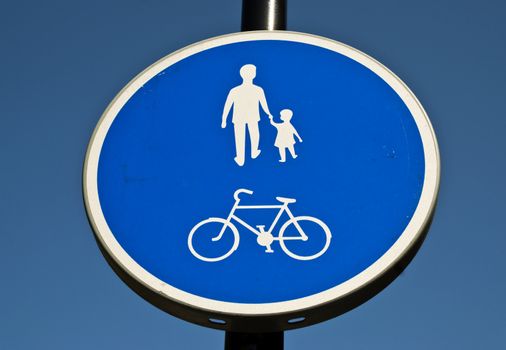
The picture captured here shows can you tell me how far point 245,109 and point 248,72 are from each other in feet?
0.77

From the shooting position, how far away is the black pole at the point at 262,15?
3.75 metres

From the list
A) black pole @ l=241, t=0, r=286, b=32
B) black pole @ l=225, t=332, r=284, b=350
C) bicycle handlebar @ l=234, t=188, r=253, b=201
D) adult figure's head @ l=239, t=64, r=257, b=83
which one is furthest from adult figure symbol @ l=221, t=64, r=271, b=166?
black pole @ l=225, t=332, r=284, b=350

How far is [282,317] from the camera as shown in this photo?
2.71m

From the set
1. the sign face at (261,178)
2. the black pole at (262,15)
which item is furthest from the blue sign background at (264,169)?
the black pole at (262,15)

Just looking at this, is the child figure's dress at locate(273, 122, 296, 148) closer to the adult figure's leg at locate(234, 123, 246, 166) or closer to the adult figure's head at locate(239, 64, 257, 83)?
the adult figure's leg at locate(234, 123, 246, 166)

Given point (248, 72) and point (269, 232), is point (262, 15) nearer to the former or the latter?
point (248, 72)

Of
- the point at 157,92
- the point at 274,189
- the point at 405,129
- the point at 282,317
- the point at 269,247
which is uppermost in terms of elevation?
the point at 157,92

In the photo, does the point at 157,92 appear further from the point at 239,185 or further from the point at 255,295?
the point at 255,295

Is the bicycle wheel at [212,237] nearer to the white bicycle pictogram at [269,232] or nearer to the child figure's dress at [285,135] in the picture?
the white bicycle pictogram at [269,232]

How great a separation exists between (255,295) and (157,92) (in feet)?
3.55

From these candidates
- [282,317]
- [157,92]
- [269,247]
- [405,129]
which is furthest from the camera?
[157,92]

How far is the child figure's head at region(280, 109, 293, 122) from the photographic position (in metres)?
3.32

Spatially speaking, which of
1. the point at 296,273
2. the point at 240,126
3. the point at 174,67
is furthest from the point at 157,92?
the point at 296,273

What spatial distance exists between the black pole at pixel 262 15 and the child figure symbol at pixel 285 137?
1.95 ft
